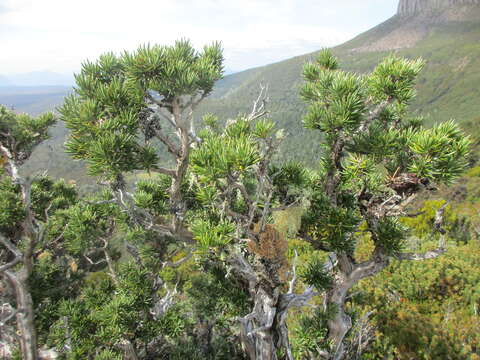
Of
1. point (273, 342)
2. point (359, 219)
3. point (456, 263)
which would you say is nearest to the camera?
point (359, 219)

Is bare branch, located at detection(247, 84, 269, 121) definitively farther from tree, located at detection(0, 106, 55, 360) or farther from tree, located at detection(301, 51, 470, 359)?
tree, located at detection(0, 106, 55, 360)

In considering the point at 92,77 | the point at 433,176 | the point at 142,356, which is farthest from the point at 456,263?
the point at 92,77

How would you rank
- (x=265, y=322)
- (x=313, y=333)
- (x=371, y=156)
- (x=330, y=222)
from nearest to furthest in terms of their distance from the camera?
(x=371, y=156)
(x=330, y=222)
(x=313, y=333)
(x=265, y=322)

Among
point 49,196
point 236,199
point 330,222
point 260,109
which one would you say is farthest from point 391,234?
point 49,196

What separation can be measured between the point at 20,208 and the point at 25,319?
260 cm

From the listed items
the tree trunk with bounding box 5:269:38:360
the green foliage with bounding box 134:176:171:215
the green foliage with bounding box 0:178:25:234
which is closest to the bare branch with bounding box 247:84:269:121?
the green foliage with bounding box 134:176:171:215

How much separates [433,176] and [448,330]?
22.5 ft

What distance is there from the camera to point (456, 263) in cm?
1109

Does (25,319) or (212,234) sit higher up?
(212,234)

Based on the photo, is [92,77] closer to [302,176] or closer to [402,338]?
[302,176]

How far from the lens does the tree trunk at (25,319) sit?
6.68 metres

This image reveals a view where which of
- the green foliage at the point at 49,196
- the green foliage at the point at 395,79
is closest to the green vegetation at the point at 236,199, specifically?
the green foliage at the point at 395,79

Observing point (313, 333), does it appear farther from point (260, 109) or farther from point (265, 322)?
point (260, 109)

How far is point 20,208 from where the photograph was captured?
6793 millimetres
